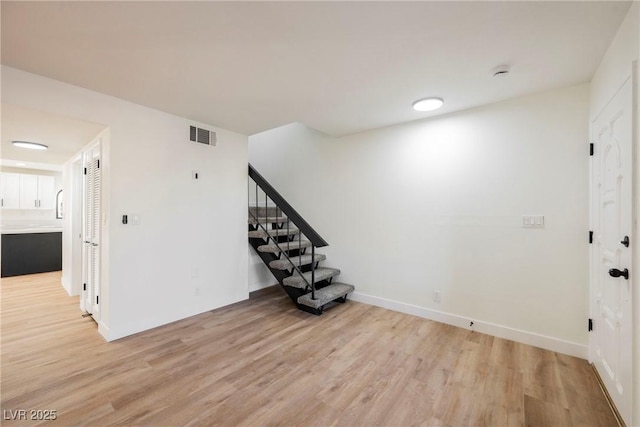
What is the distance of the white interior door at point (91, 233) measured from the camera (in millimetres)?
2844

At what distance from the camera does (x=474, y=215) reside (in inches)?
110

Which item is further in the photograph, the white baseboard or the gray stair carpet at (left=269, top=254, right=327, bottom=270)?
the gray stair carpet at (left=269, top=254, right=327, bottom=270)

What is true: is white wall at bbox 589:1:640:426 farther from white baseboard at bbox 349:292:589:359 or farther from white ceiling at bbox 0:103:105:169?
white ceiling at bbox 0:103:105:169

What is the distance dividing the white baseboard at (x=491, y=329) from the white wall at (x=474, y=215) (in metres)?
0.01

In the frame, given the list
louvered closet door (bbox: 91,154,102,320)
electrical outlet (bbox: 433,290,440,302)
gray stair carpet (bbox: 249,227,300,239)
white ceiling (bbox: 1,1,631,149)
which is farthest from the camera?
gray stair carpet (bbox: 249,227,300,239)

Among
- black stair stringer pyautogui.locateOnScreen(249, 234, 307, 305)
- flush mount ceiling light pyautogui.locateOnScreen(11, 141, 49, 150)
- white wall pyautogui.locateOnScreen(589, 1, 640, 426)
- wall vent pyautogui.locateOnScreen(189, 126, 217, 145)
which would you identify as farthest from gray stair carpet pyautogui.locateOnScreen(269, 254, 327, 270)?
flush mount ceiling light pyautogui.locateOnScreen(11, 141, 49, 150)

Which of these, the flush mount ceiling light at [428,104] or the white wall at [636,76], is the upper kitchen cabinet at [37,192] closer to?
the flush mount ceiling light at [428,104]

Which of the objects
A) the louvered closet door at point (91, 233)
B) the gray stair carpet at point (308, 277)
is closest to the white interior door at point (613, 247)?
the gray stair carpet at point (308, 277)

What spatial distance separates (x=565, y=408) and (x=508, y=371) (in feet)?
1.32

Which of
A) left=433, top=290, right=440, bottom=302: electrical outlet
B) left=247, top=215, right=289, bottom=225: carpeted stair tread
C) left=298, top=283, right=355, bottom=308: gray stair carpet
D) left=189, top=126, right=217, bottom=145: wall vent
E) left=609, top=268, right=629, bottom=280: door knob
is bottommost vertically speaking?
left=298, top=283, right=355, bottom=308: gray stair carpet

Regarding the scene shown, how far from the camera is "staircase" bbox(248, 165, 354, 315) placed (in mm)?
3271

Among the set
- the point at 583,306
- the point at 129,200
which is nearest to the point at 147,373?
the point at 129,200

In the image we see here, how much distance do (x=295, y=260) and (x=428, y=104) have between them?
2.67m

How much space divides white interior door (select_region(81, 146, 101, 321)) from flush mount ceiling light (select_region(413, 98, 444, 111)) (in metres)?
3.52
